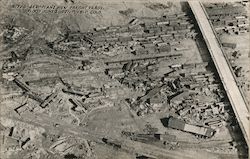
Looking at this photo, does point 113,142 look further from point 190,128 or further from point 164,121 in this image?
point 190,128

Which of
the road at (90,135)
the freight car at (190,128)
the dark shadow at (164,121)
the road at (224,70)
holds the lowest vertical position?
the road at (90,135)

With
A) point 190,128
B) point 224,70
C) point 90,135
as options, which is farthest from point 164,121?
point 224,70

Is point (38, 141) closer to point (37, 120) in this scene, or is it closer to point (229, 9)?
point (37, 120)

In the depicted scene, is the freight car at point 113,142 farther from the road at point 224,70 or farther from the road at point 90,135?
the road at point 224,70

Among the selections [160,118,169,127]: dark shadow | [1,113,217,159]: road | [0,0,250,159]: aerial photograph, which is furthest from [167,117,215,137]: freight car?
[1,113,217,159]: road

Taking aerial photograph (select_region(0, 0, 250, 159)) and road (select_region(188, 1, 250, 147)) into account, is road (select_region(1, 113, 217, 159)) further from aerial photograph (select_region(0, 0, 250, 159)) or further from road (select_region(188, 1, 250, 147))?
road (select_region(188, 1, 250, 147))

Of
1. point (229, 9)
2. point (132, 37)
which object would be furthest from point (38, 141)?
point (229, 9)

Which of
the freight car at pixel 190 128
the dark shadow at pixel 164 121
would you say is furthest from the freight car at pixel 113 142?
the freight car at pixel 190 128
